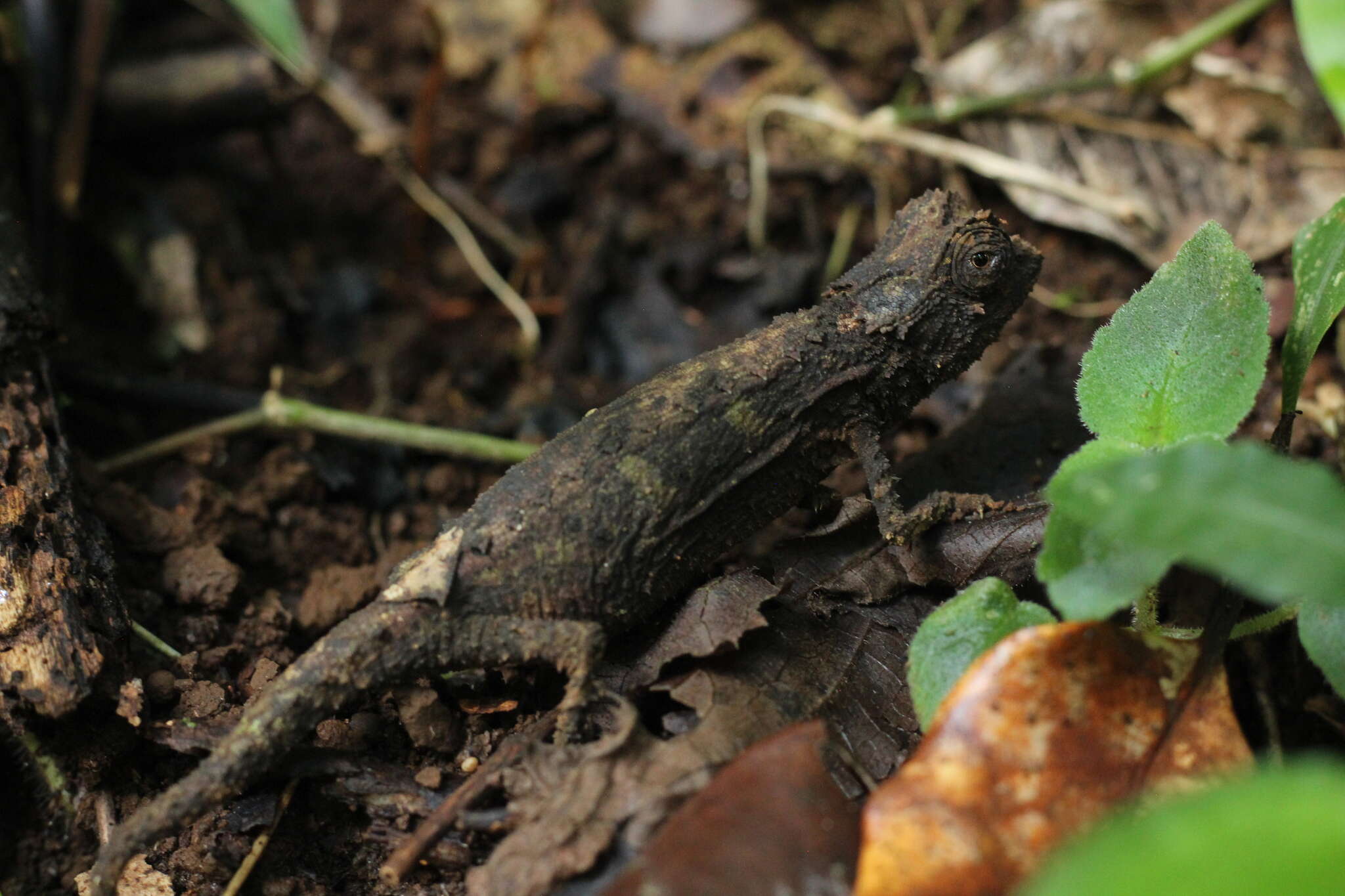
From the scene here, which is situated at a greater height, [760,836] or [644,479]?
[644,479]

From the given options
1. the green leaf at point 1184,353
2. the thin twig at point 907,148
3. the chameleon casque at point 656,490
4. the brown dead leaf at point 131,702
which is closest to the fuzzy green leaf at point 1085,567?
the green leaf at point 1184,353

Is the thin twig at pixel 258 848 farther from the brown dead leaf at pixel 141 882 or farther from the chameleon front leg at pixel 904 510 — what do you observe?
the chameleon front leg at pixel 904 510

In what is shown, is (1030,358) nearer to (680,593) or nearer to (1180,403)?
(1180,403)

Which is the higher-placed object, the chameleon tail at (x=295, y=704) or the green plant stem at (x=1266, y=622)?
the chameleon tail at (x=295, y=704)

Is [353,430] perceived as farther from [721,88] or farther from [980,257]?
[721,88]

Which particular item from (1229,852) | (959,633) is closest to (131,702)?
(959,633)

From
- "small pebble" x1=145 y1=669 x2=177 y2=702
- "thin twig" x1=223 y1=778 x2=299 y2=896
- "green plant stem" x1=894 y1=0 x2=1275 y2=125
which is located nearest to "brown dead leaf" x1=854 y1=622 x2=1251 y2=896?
"thin twig" x1=223 y1=778 x2=299 y2=896
